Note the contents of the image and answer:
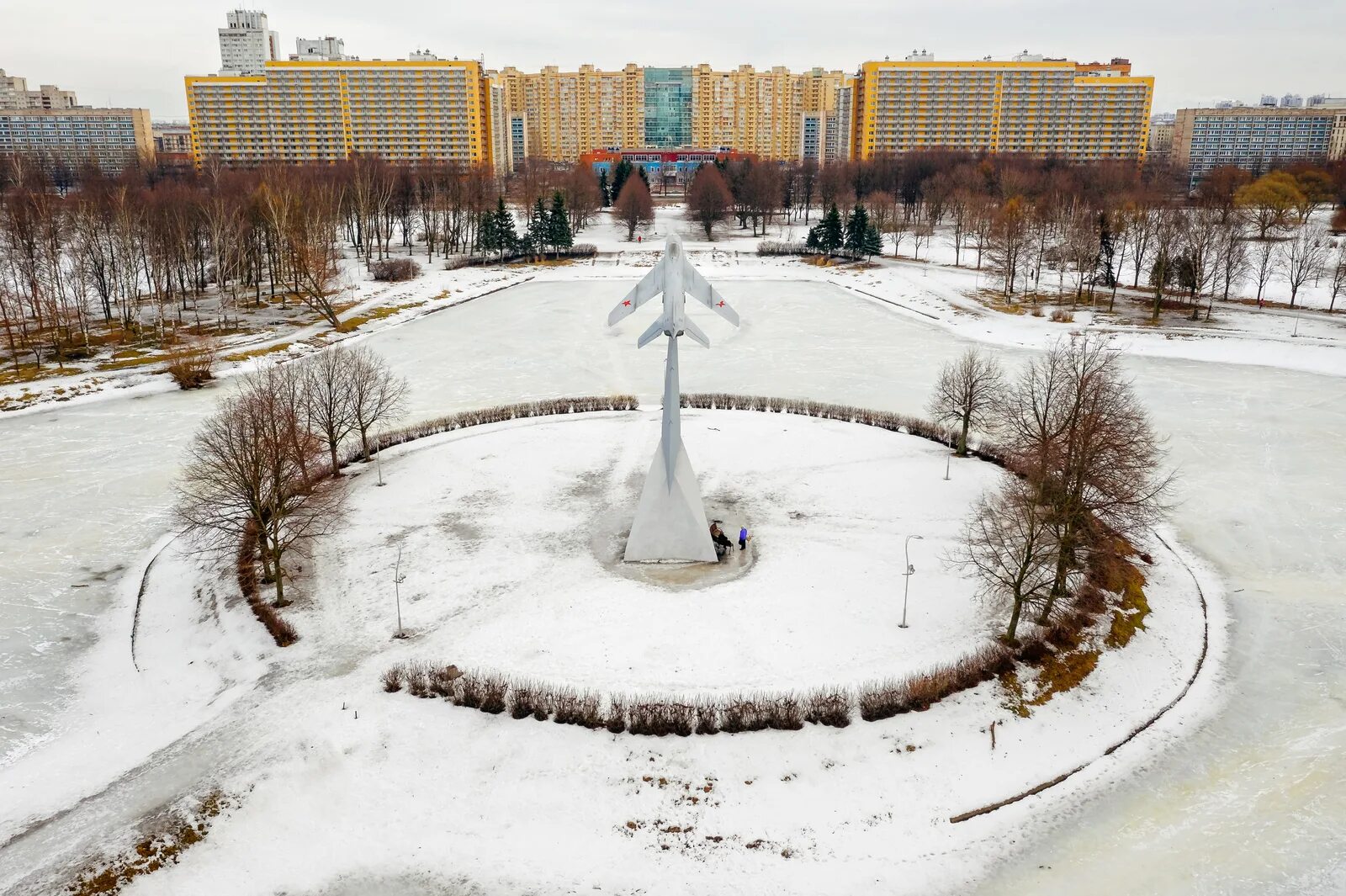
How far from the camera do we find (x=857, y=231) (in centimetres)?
8788

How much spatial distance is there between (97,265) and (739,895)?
5817 centimetres

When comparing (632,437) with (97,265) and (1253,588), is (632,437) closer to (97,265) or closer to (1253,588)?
(1253,588)

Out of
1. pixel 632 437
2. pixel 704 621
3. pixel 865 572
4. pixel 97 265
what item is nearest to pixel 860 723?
pixel 704 621

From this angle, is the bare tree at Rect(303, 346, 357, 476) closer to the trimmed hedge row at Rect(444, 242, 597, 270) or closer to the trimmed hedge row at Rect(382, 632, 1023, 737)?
the trimmed hedge row at Rect(382, 632, 1023, 737)

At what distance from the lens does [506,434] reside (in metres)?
35.9

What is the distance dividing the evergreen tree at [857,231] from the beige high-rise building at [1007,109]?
3186 inches

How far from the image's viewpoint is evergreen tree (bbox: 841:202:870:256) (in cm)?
8738

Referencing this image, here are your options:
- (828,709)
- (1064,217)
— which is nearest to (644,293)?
(828,709)

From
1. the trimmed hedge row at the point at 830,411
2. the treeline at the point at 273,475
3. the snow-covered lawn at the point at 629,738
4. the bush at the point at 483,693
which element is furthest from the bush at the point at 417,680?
the trimmed hedge row at the point at 830,411

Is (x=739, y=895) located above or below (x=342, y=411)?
below

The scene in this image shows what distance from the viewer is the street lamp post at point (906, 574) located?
21891 mm

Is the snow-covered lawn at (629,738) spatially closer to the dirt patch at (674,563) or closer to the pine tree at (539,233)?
the dirt patch at (674,563)

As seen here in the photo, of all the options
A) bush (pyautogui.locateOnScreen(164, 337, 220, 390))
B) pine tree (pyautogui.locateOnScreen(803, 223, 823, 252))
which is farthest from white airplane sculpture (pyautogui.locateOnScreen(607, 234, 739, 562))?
pine tree (pyautogui.locateOnScreen(803, 223, 823, 252))

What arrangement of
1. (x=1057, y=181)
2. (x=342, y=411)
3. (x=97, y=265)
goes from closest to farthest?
(x=342, y=411), (x=97, y=265), (x=1057, y=181)
